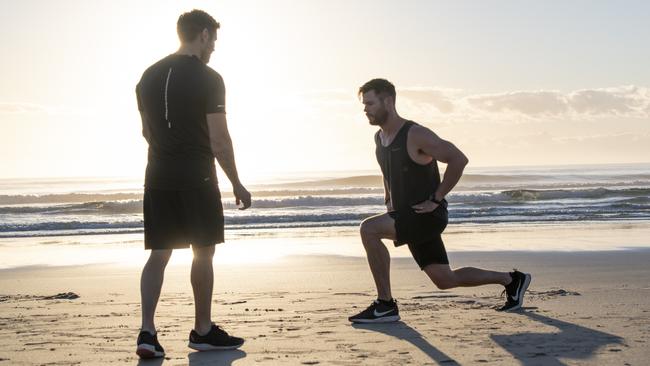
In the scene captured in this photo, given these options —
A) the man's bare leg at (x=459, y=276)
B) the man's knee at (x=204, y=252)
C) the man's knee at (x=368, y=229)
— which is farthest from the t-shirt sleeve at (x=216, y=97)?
the man's bare leg at (x=459, y=276)

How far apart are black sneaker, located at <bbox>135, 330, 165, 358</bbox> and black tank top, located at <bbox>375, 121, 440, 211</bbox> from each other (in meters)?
1.89

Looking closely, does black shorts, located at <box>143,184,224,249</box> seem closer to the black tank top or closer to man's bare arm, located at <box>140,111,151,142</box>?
man's bare arm, located at <box>140,111,151,142</box>

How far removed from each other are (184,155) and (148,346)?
104 cm

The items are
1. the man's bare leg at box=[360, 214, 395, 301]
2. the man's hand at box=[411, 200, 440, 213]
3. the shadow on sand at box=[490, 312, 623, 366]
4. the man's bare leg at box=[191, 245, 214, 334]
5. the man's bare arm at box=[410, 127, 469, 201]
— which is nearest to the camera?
the shadow on sand at box=[490, 312, 623, 366]

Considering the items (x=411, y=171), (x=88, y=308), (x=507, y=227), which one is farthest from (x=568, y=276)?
(x=507, y=227)

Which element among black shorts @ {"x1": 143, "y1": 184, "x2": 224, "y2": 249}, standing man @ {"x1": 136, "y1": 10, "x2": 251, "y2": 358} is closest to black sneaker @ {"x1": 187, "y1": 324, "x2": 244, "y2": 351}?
standing man @ {"x1": 136, "y1": 10, "x2": 251, "y2": 358}

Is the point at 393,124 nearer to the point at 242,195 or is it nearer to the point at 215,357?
the point at 242,195

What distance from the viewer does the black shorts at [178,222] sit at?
4.56 metres

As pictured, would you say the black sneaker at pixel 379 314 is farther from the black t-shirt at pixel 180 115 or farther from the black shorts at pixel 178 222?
the black t-shirt at pixel 180 115

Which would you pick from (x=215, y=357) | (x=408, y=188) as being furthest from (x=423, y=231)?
(x=215, y=357)

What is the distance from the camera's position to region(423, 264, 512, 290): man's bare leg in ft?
18.4

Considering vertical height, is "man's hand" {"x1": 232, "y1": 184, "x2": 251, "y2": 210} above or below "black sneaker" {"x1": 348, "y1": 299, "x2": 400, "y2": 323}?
above

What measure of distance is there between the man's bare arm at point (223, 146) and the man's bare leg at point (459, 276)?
65.2 inches

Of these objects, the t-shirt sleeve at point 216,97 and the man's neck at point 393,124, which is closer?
the t-shirt sleeve at point 216,97
